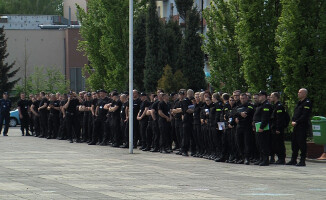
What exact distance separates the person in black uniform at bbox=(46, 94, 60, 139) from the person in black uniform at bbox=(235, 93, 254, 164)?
1596 centimetres

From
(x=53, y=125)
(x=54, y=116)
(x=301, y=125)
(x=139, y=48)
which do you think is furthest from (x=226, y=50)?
(x=301, y=125)

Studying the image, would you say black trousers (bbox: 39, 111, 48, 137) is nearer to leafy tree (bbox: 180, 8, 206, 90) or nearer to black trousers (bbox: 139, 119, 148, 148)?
black trousers (bbox: 139, 119, 148, 148)

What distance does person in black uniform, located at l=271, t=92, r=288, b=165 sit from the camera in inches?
891

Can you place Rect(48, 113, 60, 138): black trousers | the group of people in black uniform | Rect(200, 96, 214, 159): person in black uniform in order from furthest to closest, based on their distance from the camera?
Rect(48, 113, 60, 138): black trousers → Rect(200, 96, 214, 159): person in black uniform → the group of people in black uniform

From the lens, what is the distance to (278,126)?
22.8 meters

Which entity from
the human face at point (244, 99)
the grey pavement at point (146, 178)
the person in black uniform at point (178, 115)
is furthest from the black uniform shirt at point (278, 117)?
the person in black uniform at point (178, 115)

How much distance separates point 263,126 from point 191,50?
26.6 metres

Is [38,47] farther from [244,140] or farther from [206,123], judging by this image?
[244,140]

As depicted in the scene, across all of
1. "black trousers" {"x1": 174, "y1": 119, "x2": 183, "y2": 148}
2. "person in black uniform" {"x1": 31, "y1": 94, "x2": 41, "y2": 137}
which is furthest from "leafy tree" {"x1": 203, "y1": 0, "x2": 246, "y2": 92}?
"black trousers" {"x1": 174, "y1": 119, "x2": 183, "y2": 148}

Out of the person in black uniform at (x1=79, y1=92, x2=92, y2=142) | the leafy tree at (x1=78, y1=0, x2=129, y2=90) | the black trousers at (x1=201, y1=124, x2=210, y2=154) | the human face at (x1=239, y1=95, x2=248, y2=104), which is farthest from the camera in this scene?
the leafy tree at (x1=78, y1=0, x2=129, y2=90)

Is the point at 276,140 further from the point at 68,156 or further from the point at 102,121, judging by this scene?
the point at 102,121

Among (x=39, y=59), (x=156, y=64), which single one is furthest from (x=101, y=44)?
(x=39, y=59)

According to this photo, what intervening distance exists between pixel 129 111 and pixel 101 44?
20.2m

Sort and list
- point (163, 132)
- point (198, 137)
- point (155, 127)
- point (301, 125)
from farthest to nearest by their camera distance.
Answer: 1. point (155, 127)
2. point (163, 132)
3. point (198, 137)
4. point (301, 125)
